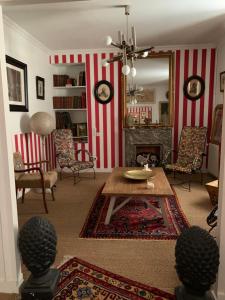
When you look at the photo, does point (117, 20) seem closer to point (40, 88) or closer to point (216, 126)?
point (40, 88)

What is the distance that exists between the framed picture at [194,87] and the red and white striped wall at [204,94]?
0.23 feet

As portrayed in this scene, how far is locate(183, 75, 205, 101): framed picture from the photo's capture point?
516cm

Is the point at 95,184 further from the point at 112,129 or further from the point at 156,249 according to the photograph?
the point at 156,249

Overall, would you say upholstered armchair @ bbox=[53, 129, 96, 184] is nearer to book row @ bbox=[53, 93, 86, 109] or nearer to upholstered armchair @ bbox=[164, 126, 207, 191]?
book row @ bbox=[53, 93, 86, 109]

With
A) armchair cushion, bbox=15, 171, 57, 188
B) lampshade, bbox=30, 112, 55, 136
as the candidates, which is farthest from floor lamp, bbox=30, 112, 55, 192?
armchair cushion, bbox=15, 171, 57, 188

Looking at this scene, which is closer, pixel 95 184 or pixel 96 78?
pixel 95 184

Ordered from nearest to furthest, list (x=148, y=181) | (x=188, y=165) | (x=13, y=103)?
1. (x=148, y=181)
2. (x=13, y=103)
3. (x=188, y=165)

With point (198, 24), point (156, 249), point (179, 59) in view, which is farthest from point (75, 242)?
point (179, 59)

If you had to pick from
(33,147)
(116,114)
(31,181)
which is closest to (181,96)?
(116,114)

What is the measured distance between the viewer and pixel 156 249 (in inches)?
95.9

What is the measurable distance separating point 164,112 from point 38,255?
431cm

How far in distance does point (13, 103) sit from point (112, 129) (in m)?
2.36

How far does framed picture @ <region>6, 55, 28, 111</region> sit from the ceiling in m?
0.62

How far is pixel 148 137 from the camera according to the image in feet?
17.3
